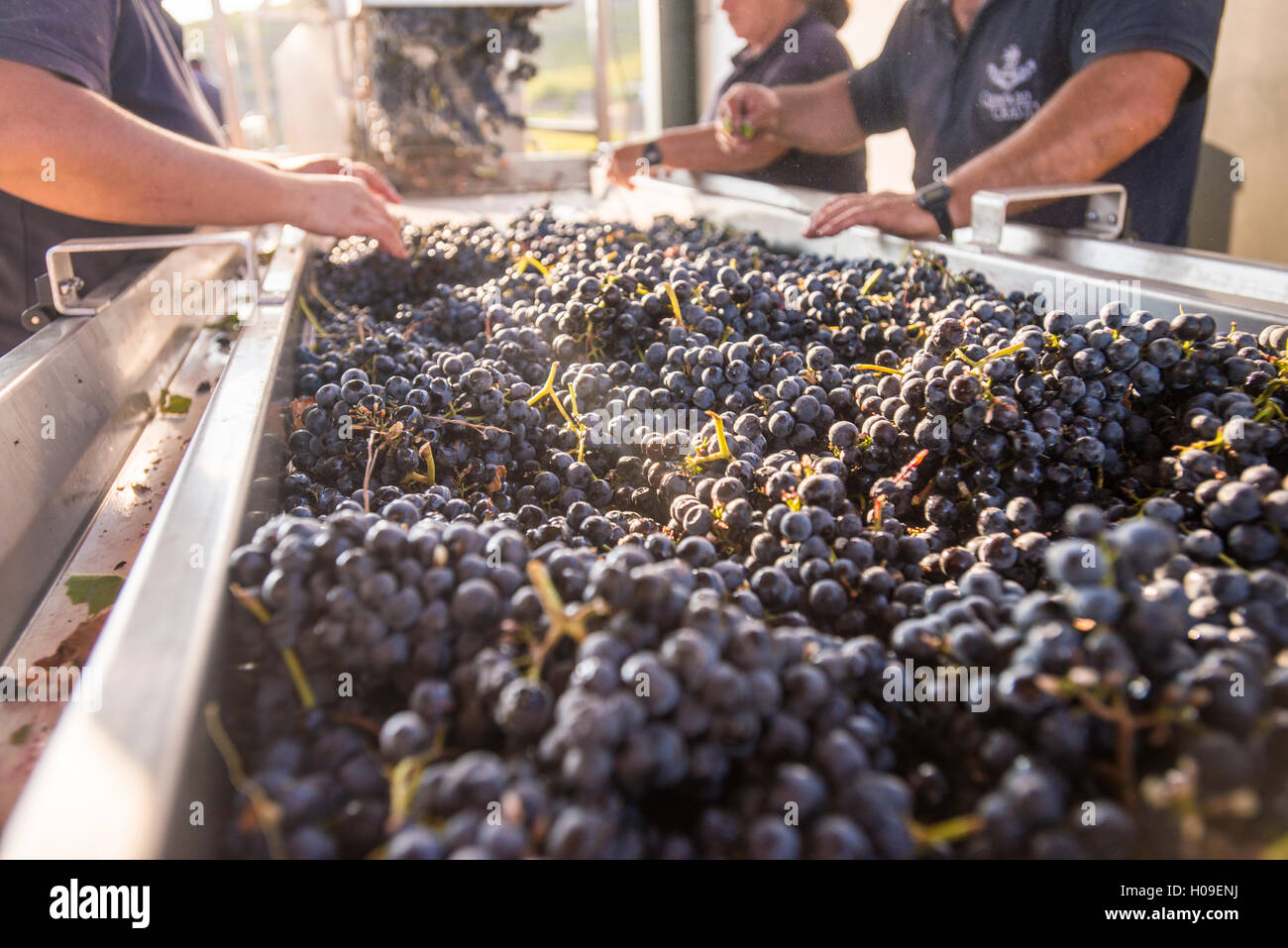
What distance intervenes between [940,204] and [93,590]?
217 centimetres

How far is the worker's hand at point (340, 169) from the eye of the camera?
106 inches

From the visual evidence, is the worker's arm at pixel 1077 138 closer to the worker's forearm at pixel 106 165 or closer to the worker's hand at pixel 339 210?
the worker's hand at pixel 339 210

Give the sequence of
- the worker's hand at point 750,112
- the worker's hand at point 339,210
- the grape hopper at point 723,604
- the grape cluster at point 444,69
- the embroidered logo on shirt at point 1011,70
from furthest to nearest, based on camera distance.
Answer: the grape cluster at point 444,69, the worker's hand at point 750,112, the embroidered logo on shirt at point 1011,70, the worker's hand at point 339,210, the grape hopper at point 723,604

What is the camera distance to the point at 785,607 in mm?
939

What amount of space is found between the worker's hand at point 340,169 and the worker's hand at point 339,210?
479mm

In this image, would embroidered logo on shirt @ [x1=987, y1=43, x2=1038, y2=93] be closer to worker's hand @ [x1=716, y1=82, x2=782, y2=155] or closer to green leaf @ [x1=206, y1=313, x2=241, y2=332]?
worker's hand @ [x1=716, y1=82, x2=782, y2=155]

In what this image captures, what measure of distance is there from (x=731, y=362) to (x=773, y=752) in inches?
33.3

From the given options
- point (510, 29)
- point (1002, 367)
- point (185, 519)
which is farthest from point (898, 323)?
point (510, 29)

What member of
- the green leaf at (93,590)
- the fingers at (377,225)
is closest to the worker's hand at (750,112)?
the fingers at (377,225)

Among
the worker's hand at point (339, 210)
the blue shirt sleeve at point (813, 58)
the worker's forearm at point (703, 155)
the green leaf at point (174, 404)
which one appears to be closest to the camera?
the green leaf at point (174, 404)

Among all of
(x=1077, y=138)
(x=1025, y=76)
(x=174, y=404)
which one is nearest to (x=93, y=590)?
(x=174, y=404)

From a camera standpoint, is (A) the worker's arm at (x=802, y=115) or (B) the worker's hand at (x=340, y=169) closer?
(B) the worker's hand at (x=340, y=169)

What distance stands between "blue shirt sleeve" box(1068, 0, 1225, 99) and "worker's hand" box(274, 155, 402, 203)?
7.29ft
